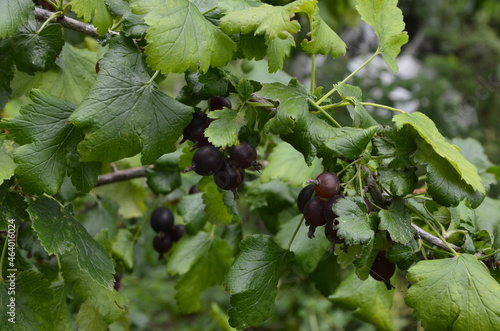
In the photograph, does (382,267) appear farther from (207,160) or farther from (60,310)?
(60,310)

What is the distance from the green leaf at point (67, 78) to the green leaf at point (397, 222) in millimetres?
Answer: 694

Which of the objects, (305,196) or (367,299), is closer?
(305,196)

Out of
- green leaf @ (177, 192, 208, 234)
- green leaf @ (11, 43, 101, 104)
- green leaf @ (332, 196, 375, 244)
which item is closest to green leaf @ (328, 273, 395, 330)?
green leaf @ (177, 192, 208, 234)

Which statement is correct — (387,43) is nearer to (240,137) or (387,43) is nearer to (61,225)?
(240,137)

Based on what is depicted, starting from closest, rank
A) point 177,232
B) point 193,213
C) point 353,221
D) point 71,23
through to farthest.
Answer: point 353,221 → point 71,23 → point 193,213 → point 177,232

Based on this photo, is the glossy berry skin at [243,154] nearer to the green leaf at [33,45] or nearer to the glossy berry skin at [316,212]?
the glossy berry skin at [316,212]

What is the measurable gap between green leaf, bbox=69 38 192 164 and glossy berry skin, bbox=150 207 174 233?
62 centimetres

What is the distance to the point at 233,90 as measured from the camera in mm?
943

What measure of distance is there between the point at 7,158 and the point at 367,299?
843 mm

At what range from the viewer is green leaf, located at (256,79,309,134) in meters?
0.84

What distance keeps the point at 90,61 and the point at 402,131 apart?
74 centimetres

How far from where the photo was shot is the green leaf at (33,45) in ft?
3.28

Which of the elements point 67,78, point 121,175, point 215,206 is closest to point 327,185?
point 215,206

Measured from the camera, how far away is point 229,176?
900 mm
